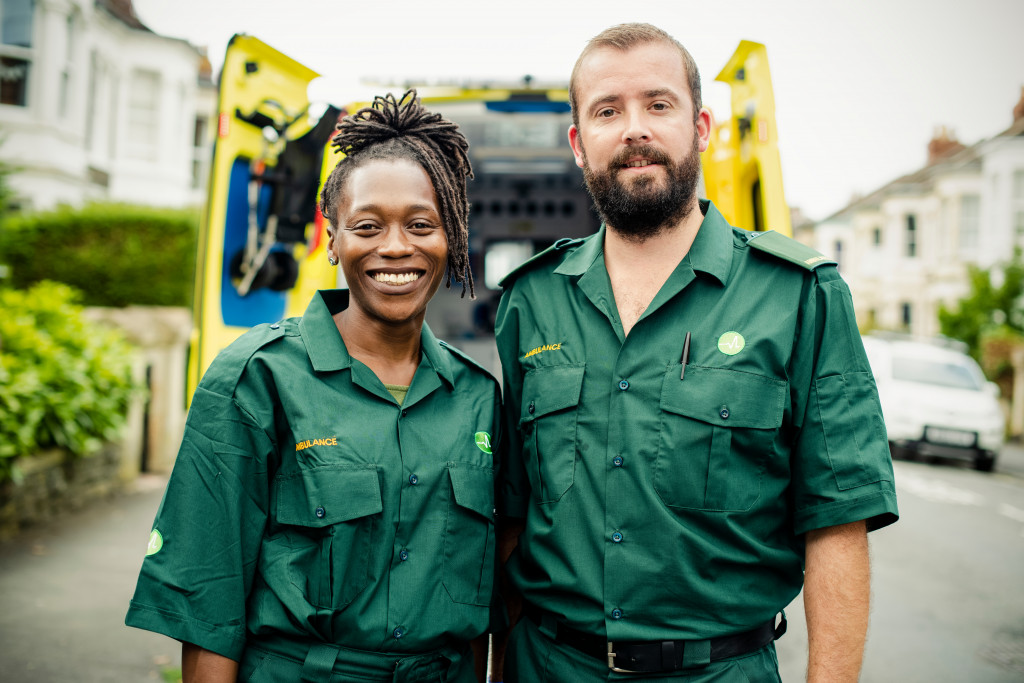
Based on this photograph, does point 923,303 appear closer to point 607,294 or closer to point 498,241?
point 498,241

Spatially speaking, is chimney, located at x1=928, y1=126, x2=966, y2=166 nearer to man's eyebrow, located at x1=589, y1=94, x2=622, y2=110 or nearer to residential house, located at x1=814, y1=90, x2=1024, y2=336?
residential house, located at x1=814, y1=90, x2=1024, y2=336

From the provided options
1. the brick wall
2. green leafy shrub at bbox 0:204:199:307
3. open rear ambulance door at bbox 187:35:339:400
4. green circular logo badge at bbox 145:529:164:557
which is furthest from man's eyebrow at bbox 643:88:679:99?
green leafy shrub at bbox 0:204:199:307

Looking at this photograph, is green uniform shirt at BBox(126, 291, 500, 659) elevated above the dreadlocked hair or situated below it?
below

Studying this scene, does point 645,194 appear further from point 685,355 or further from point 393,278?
point 393,278

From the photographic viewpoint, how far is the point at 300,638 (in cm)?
161

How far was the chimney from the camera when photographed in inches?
1196

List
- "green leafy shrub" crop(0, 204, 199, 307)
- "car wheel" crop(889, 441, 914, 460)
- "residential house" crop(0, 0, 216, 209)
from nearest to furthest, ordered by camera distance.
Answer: "green leafy shrub" crop(0, 204, 199, 307)
"car wheel" crop(889, 441, 914, 460)
"residential house" crop(0, 0, 216, 209)

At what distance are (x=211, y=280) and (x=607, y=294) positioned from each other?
6.99ft

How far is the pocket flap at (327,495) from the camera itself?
1614 millimetres

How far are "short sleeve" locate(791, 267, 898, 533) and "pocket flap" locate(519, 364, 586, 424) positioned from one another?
0.49 meters

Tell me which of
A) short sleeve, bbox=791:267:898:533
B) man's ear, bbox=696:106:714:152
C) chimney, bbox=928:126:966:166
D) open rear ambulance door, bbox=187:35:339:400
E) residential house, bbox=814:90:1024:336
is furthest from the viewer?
chimney, bbox=928:126:966:166

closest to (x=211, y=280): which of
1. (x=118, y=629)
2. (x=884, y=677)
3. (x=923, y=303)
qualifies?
(x=118, y=629)

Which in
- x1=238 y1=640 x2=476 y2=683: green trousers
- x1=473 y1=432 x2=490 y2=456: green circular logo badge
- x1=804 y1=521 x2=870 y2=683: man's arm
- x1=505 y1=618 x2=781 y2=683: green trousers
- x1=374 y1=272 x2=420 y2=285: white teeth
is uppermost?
x1=374 y1=272 x2=420 y2=285: white teeth

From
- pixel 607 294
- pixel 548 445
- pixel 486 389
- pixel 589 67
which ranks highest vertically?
pixel 589 67
